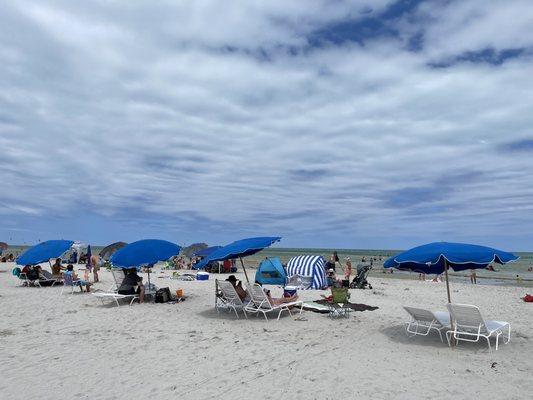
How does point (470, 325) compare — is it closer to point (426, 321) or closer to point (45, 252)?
point (426, 321)

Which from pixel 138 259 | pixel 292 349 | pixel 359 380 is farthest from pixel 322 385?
pixel 138 259

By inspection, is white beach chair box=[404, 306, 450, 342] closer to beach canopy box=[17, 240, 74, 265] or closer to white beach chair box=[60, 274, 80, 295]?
white beach chair box=[60, 274, 80, 295]

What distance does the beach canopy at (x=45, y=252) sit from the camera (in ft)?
50.2

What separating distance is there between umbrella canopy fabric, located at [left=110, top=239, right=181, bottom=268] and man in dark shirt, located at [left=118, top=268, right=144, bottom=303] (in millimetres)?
1295

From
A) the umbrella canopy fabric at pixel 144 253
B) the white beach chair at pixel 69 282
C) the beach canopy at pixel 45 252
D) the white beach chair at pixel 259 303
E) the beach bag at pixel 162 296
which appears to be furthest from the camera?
the white beach chair at pixel 69 282

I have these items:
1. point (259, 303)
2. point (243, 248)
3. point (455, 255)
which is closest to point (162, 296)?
point (259, 303)

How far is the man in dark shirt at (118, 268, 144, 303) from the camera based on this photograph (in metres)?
12.8

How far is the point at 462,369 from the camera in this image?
635cm

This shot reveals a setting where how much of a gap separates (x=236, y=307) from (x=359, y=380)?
5295 mm

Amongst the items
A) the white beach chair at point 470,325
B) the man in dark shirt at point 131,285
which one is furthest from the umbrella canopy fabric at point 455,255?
the man in dark shirt at point 131,285

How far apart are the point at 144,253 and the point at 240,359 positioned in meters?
5.72

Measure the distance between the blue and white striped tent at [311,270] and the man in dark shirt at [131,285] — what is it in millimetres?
6928

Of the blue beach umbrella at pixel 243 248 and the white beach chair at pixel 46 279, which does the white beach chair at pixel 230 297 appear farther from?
the white beach chair at pixel 46 279

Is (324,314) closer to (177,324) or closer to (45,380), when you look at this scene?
(177,324)
